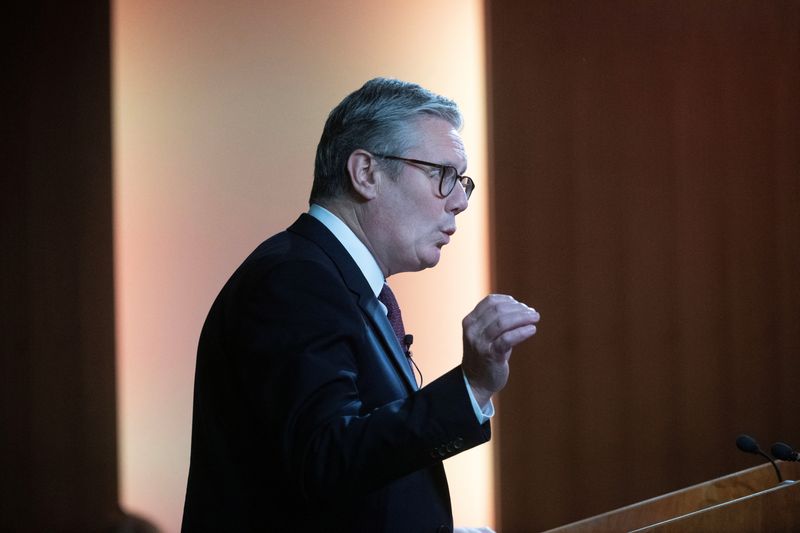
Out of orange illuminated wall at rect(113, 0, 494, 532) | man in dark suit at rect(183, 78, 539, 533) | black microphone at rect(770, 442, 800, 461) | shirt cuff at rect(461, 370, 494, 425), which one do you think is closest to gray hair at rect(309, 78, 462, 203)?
man in dark suit at rect(183, 78, 539, 533)

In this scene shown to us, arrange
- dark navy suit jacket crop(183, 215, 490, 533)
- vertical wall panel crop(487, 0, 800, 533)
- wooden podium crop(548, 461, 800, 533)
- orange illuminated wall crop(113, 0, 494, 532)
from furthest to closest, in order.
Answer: vertical wall panel crop(487, 0, 800, 533) → orange illuminated wall crop(113, 0, 494, 532) → wooden podium crop(548, 461, 800, 533) → dark navy suit jacket crop(183, 215, 490, 533)

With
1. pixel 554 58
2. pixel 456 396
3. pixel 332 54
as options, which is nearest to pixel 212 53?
pixel 332 54

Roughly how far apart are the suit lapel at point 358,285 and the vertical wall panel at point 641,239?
7.08 feet

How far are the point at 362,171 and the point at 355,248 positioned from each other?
0.13 meters

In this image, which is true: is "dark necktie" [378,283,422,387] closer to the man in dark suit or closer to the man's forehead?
the man in dark suit

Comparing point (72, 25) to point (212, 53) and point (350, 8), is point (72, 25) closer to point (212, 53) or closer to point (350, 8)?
point (212, 53)

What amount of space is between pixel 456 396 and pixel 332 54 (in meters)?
2.36

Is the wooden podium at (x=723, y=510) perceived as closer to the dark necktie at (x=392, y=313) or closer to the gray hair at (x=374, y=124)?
the dark necktie at (x=392, y=313)

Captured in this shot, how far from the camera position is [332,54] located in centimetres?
317

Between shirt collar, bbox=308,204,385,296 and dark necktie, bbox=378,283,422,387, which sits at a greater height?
shirt collar, bbox=308,204,385,296

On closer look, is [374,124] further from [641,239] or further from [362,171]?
[641,239]

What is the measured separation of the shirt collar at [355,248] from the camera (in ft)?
4.36

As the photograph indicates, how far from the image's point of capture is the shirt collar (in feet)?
4.36

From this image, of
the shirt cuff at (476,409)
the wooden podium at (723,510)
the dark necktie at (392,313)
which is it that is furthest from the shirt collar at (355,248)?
the wooden podium at (723,510)
